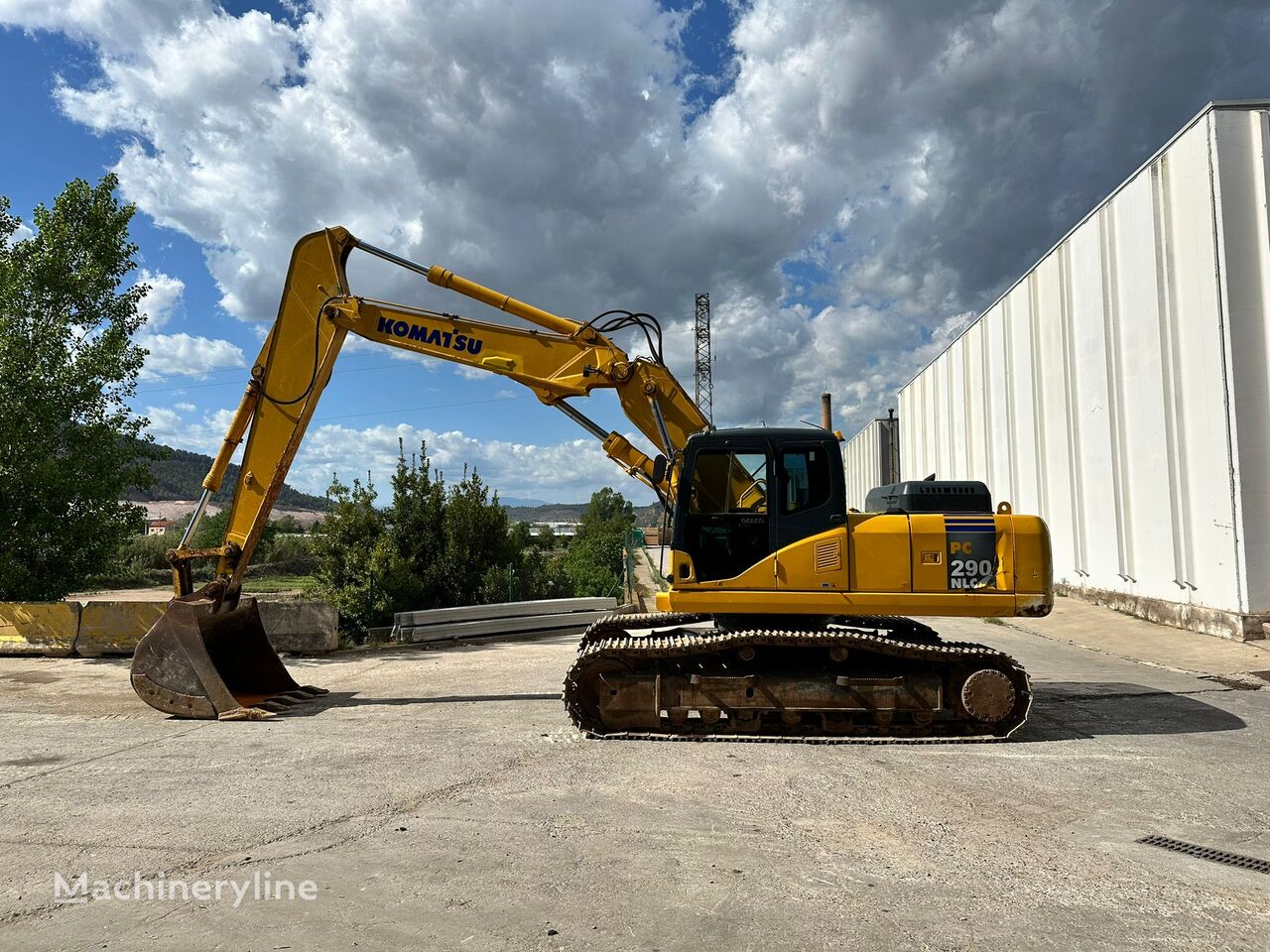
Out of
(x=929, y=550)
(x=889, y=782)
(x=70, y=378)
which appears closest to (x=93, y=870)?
(x=889, y=782)

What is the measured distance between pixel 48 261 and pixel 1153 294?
2007cm

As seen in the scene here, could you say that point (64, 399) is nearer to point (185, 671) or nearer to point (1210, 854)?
point (185, 671)

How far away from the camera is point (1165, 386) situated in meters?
14.2

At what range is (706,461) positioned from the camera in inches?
296

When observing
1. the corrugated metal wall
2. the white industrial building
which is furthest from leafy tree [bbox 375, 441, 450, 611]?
the corrugated metal wall

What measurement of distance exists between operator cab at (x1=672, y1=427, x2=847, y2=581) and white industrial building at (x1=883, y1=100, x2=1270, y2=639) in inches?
362

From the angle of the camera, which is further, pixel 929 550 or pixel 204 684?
pixel 204 684

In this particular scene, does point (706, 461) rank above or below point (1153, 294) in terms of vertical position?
below

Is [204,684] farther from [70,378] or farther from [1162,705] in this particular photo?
[1162,705]

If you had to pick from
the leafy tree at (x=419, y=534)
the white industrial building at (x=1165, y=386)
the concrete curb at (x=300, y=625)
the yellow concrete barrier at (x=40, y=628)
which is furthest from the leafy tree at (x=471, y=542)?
the white industrial building at (x=1165, y=386)

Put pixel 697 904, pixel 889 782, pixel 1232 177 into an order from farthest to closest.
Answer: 1. pixel 1232 177
2. pixel 889 782
3. pixel 697 904

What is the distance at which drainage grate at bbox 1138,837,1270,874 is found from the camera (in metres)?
4.38

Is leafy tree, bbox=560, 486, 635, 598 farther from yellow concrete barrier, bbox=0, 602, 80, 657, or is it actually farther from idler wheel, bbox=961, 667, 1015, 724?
idler wheel, bbox=961, 667, 1015, 724

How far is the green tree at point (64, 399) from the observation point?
13.4 m
